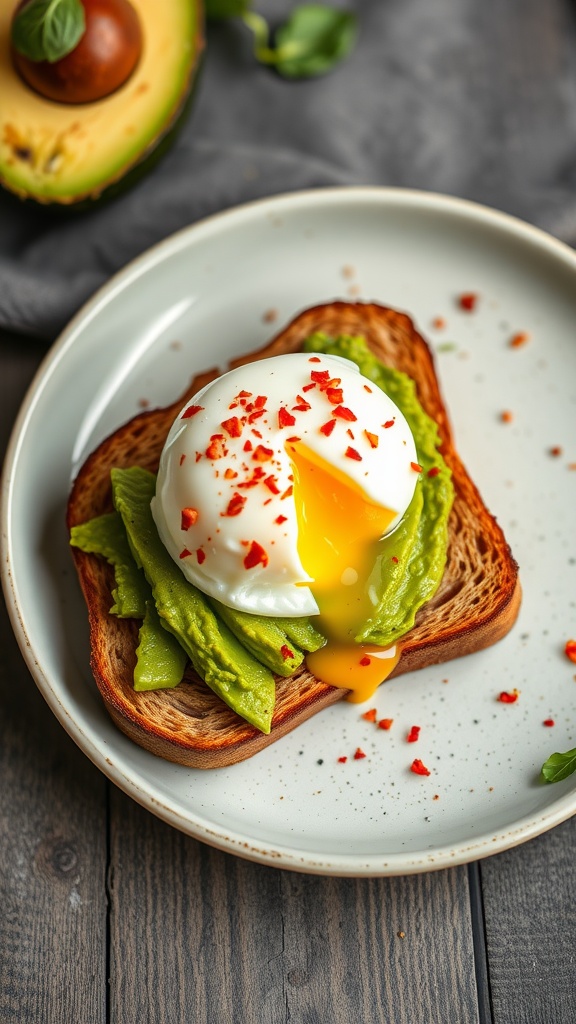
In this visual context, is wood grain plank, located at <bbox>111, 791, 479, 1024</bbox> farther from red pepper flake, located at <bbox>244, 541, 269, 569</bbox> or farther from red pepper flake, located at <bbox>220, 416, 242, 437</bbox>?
red pepper flake, located at <bbox>220, 416, 242, 437</bbox>

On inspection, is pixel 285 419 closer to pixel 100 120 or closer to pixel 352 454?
pixel 352 454

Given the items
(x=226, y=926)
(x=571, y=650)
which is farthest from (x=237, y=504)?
(x=226, y=926)

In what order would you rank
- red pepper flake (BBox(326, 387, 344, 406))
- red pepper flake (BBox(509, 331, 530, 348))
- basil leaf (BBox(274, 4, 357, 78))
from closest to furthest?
red pepper flake (BBox(326, 387, 344, 406)) → red pepper flake (BBox(509, 331, 530, 348)) → basil leaf (BBox(274, 4, 357, 78))

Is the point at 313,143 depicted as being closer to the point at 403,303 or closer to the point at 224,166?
the point at 224,166

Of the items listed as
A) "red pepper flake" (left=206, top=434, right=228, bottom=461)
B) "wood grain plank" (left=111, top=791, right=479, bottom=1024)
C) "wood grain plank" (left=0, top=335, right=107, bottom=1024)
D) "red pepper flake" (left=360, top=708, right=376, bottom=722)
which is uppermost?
"red pepper flake" (left=206, top=434, right=228, bottom=461)

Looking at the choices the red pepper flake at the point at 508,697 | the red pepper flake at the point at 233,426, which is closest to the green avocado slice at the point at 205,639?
the red pepper flake at the point at 233,426

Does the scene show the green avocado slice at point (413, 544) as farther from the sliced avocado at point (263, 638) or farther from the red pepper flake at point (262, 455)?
the red pepper flake at point (262, 455)

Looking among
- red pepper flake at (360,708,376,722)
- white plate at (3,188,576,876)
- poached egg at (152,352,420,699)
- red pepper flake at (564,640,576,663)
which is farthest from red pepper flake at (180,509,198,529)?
red pepper flake at (564,640,576,663)
